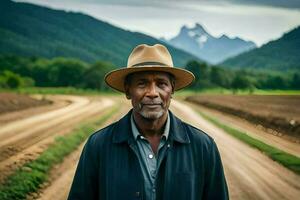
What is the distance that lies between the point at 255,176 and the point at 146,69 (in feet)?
30.2

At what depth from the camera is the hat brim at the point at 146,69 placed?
3330 mm

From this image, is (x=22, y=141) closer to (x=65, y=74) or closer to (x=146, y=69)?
(x=146, y=69)

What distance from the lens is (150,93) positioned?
10.9 ft

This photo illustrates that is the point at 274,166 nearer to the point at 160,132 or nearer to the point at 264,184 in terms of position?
the point at 264,184

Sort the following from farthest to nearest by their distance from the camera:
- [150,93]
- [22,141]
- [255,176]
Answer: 1. [22,141]
2. [255,176]
3. [150,93]

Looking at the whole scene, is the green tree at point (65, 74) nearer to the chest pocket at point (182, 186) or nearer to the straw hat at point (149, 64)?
the straw hat at point (149, 64)

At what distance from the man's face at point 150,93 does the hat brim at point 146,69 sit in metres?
0.05

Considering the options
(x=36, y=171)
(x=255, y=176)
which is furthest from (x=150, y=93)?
(x=255, y=176)

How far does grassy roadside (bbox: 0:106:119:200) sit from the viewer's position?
9781mm

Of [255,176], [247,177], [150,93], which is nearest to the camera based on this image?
[150,93]

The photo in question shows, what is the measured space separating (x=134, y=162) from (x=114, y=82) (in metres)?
0.79

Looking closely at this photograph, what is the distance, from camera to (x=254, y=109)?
30.4m

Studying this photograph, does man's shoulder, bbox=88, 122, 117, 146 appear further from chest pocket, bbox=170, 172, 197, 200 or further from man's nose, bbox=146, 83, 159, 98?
chest pocket, bbox=170, 172, 197, 200

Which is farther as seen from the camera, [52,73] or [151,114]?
[52,73]
